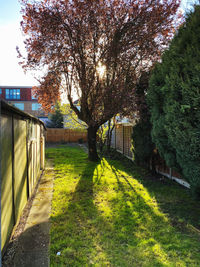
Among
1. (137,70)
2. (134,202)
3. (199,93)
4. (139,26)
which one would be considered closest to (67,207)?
(134,202)

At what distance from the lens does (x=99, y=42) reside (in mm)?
7262

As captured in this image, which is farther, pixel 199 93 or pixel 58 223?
pixel 58 223

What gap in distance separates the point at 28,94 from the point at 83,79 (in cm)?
2699

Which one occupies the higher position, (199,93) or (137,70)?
(137,70)

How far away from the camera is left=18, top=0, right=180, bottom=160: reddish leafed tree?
670cm

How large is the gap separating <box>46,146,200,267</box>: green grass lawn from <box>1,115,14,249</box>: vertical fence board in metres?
0.67

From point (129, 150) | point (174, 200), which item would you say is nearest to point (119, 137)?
point (129, 150)

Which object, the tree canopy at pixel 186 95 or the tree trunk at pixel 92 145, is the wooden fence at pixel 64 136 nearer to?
the tree trunk at pixel 92 145

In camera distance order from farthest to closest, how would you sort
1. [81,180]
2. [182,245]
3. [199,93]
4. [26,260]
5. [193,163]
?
[81,180], [193,163], [199,93], [182,245], [26,260]

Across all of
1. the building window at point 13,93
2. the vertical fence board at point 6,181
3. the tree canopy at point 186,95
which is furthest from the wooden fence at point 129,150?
the building window at point 13,93

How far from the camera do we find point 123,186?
5211mm

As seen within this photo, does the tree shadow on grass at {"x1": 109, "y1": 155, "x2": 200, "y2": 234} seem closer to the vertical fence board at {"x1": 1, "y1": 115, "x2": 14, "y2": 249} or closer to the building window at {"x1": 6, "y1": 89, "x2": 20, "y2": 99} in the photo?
the vertical fence board at {"x1": 1, "y1": 115, "x2": 14, "y2": 249}

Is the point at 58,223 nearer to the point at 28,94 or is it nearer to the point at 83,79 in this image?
the point at 83,79

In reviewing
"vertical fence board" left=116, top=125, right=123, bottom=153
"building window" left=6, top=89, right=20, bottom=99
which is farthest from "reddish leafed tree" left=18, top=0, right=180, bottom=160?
"building window" left=6, top=89, right=20, bottom=99
